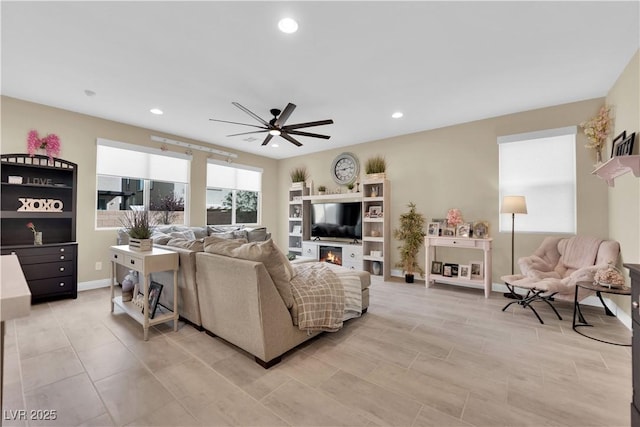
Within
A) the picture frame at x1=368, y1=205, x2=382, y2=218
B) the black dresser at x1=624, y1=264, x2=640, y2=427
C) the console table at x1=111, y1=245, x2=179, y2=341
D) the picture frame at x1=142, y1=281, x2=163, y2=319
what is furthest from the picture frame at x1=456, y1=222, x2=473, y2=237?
the picture frame at x1=142, y1=281, x2=163, y2=319

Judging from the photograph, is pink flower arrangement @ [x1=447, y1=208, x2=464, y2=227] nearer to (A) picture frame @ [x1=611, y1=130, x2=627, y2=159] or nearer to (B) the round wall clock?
(A) picture frame @ [x1=611, y1=130, x2=627, y2=159]

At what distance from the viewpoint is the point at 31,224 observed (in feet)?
12.3

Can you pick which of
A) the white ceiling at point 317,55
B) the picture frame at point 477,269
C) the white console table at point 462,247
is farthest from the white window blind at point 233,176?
the picture frame at point 477,269

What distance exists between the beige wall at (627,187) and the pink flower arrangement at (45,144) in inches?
267

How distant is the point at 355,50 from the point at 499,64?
4.97 ft

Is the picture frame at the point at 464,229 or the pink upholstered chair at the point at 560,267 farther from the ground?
the picture frame at the point at 464,229

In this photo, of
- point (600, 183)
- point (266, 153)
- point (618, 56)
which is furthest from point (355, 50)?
point (266, 153)

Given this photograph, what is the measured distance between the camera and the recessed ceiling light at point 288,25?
7.29 feet

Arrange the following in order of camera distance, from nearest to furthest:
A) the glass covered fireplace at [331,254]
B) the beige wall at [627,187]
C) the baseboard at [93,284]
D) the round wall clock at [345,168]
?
1. the beige wall at [627,187]
2. the baseboard at [93,284]
3. the glass covered fireplace at [331,254]
4. the round wall clock at [345,168]

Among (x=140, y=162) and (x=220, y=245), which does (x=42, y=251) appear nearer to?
(x=140, y=162)

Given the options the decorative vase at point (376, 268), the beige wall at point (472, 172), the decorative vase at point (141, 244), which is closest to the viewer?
the decorative vase at point (141, 244)

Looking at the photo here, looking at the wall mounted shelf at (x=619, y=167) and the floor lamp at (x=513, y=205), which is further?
the floor lamp at (x=513, y=205)

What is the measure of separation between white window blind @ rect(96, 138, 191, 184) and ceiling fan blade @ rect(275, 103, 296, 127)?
9.22 feet

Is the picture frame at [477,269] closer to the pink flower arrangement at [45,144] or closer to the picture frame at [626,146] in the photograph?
the picture frame at [626,146]
